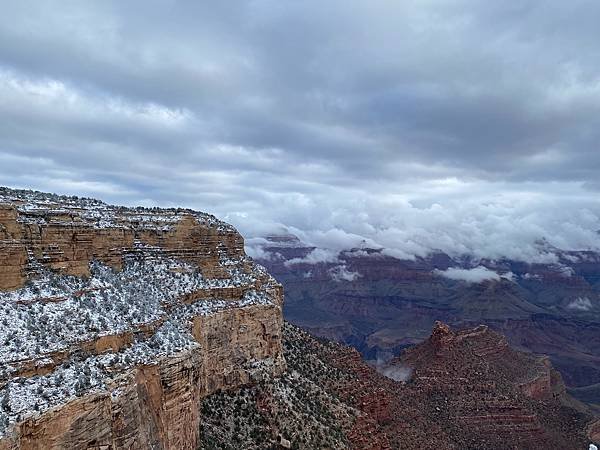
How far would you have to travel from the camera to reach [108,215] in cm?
3869

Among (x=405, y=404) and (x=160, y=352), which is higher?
(x=160, y=352)

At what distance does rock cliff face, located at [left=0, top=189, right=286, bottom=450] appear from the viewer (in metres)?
22.9

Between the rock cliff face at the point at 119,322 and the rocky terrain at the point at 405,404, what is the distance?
3.58 m

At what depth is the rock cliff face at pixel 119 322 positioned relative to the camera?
22.9 meters

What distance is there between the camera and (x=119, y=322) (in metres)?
29.5

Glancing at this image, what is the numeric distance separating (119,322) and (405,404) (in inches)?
2021

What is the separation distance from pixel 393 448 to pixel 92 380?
3997cm

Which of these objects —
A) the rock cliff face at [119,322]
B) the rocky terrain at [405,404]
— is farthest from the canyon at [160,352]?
the rocky terrain at [405,404]

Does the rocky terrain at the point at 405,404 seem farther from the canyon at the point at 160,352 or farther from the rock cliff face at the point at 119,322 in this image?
the rock cliff face at the point at 119,322

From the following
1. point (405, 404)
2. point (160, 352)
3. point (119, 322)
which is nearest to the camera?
point (160, 352)

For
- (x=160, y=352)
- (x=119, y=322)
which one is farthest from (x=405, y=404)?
(x=119, y=322)

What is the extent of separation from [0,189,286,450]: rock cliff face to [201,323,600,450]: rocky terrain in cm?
358

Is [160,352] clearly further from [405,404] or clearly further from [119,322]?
[405,404]

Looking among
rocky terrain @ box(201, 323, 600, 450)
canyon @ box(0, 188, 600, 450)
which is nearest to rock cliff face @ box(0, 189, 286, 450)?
canyon @ box(0, 188, 600, 450)
